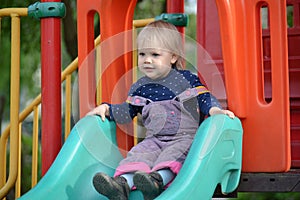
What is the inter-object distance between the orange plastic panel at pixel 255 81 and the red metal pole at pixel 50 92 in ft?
2.84

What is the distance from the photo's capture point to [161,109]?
3.56 m

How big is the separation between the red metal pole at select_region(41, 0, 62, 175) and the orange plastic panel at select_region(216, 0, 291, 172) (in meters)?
0.86

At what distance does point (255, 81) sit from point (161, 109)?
48 cm

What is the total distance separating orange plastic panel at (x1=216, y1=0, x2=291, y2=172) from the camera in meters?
3.54

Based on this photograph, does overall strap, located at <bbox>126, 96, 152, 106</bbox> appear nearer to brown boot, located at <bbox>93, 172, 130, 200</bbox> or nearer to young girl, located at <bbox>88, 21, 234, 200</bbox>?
young girl, located at <bbox>88, 21, 234, 200</bbox>

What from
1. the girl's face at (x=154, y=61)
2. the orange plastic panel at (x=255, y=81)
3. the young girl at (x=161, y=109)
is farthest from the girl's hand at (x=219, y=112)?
the girl's face at (x=154, y=61)

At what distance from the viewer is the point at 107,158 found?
3.71 m

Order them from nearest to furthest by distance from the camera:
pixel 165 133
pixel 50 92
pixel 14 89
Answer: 1. pixel 165 133
2. pixel 50 92
3. pixel 14 89

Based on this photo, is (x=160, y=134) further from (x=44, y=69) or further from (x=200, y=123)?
(x=44, y=69)

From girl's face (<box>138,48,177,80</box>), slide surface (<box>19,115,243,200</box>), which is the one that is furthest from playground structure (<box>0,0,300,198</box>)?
girl's face (<box>138,48,177,80</box>)

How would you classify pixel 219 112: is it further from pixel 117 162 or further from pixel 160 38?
pixel 117 162

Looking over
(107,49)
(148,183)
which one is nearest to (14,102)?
(107,49)

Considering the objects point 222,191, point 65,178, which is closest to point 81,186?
point 65,178

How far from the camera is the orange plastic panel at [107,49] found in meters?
3.88
